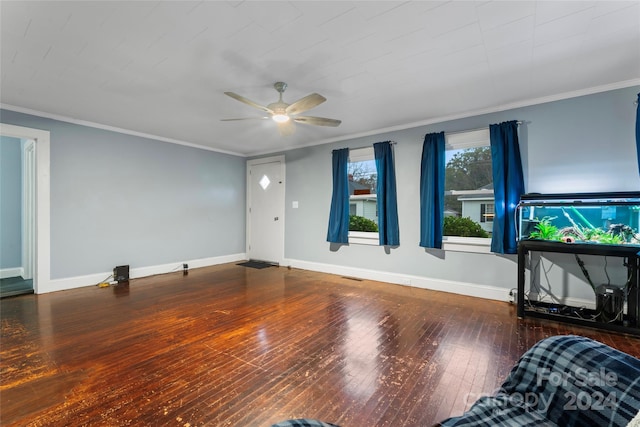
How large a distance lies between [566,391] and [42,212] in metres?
5.48

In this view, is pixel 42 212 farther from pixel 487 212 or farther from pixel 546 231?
pixel 546 231

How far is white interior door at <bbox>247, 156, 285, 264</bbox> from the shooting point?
19.5 feet

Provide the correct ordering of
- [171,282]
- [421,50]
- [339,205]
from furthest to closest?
[339,205] < [171,282] < [421,50]

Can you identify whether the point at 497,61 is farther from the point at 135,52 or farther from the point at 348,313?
the point at 135,52

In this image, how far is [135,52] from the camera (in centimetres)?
237

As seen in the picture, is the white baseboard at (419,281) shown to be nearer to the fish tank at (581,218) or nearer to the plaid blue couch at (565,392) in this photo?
the fish tank at (581,218)

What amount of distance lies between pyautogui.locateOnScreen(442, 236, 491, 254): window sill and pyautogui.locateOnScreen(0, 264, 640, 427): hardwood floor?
26.1 inches

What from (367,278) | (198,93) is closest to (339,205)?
(367,278)

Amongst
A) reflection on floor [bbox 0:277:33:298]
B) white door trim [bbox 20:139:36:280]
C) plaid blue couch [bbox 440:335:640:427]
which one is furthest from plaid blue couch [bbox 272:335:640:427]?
white door trim [bbox 20:139:36:280]

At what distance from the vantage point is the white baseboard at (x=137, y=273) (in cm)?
393

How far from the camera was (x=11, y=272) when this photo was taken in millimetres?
4625

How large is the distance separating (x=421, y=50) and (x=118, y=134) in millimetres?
4674

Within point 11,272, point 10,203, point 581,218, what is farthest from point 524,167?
point 11,272

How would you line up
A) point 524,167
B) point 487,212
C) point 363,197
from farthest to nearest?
point 363,197, point 487,212, point 524,167
